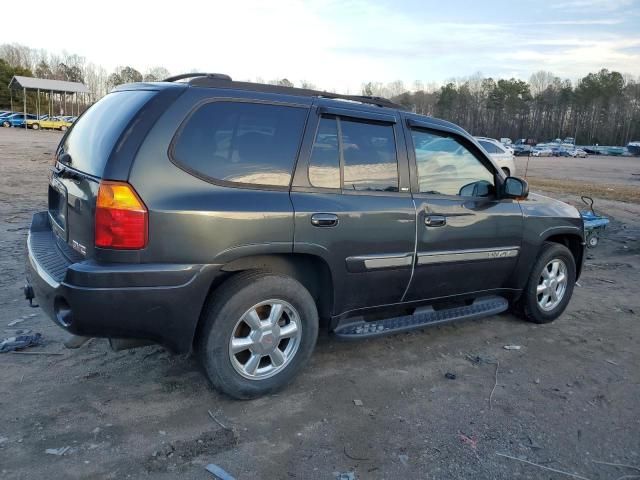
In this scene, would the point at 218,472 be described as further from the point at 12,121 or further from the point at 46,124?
the point at 12,121

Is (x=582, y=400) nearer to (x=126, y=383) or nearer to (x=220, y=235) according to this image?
(x=220, y=235)

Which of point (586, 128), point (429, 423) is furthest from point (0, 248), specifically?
point (586, 128)

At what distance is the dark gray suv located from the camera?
2.91 m

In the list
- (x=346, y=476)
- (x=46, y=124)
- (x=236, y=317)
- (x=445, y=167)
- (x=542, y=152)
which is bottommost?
(x=346, y=476)

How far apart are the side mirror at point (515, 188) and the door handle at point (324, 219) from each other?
1.85 metres

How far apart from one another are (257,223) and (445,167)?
1853mm

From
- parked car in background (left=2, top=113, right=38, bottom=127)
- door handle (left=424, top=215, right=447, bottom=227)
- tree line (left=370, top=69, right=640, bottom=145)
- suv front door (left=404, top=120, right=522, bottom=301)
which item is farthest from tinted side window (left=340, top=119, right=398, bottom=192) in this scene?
tree line (left=370, top=69, right=640, bottom=145)

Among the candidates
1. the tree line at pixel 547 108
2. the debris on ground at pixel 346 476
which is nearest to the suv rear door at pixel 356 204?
the debris on ground at pixel 346 476

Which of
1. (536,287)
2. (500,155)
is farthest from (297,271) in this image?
(500,155)

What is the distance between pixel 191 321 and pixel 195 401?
0.61 meters

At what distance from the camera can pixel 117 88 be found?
3.66m

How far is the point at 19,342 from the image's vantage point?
402cm

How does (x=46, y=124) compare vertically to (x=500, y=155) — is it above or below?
above

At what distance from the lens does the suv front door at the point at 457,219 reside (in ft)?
13.4
